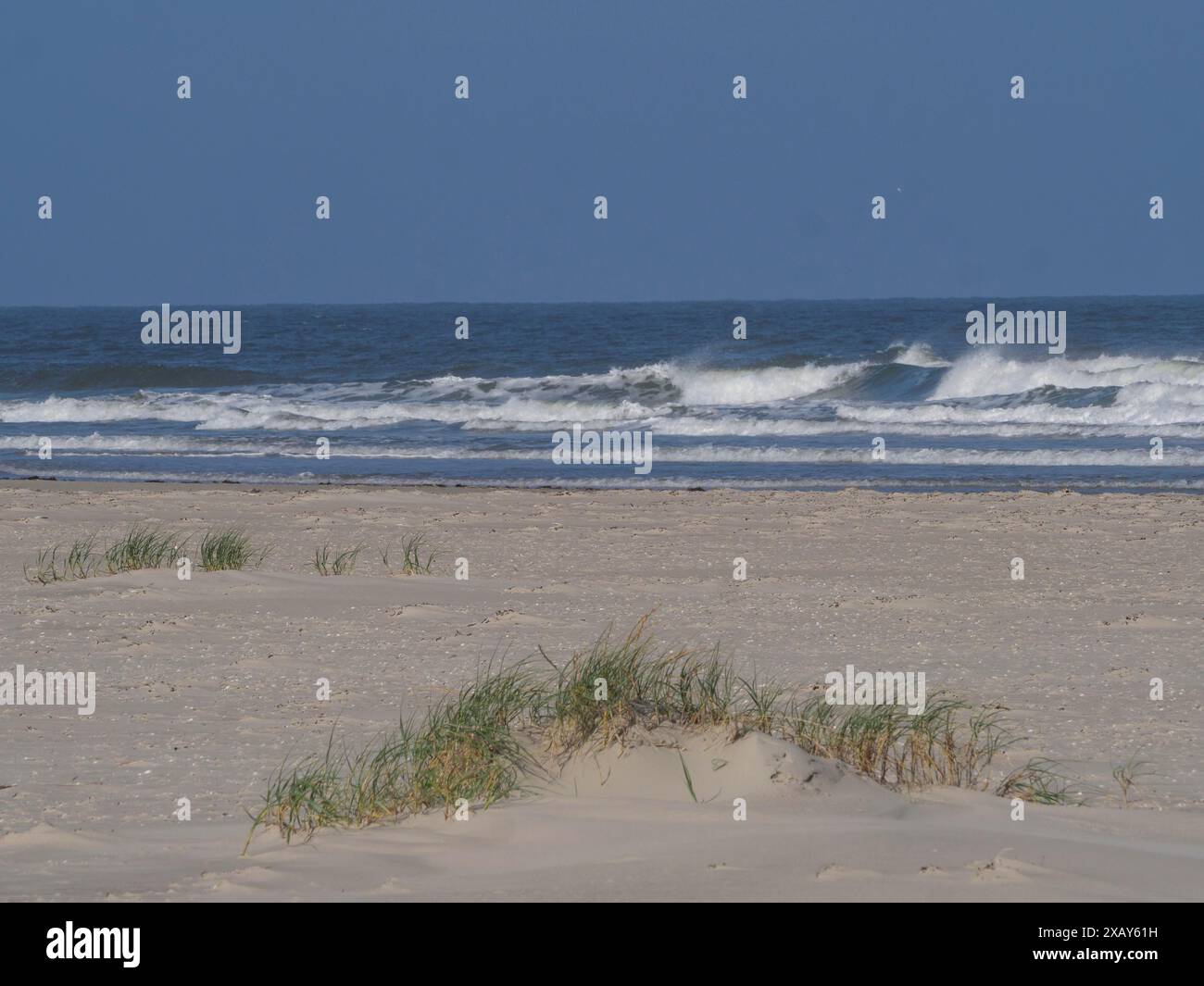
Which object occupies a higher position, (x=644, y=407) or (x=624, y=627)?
(x=644, y=407)

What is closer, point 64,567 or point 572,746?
point 572,746

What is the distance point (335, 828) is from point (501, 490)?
1199cm

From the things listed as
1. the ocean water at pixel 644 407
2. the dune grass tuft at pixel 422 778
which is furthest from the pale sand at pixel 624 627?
the ocean water at pixel 644 407

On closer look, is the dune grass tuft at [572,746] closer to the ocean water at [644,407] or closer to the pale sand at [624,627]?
the pale sand at [624,627]

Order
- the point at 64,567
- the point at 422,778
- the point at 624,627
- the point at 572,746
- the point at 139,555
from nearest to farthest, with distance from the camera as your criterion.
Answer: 1. the point at 422,778
2. the point at 572,746
3. the point at 624,627
4. the point at 139,555
5. the point at 64,567

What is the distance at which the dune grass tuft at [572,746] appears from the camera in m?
4.20

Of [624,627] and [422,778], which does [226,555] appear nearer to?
[624,627]

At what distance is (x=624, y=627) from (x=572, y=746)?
340cm

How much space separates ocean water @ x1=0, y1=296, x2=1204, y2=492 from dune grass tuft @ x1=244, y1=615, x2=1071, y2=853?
38.7ft

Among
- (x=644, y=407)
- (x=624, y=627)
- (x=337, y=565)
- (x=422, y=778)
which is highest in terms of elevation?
(x=644, y=407)

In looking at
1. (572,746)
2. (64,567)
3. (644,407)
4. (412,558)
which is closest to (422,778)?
(572,746)

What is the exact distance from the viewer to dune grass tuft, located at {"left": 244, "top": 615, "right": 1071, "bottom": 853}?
420cm

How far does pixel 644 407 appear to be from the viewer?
28859 millimetres

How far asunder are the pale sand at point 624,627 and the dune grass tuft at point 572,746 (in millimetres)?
127
